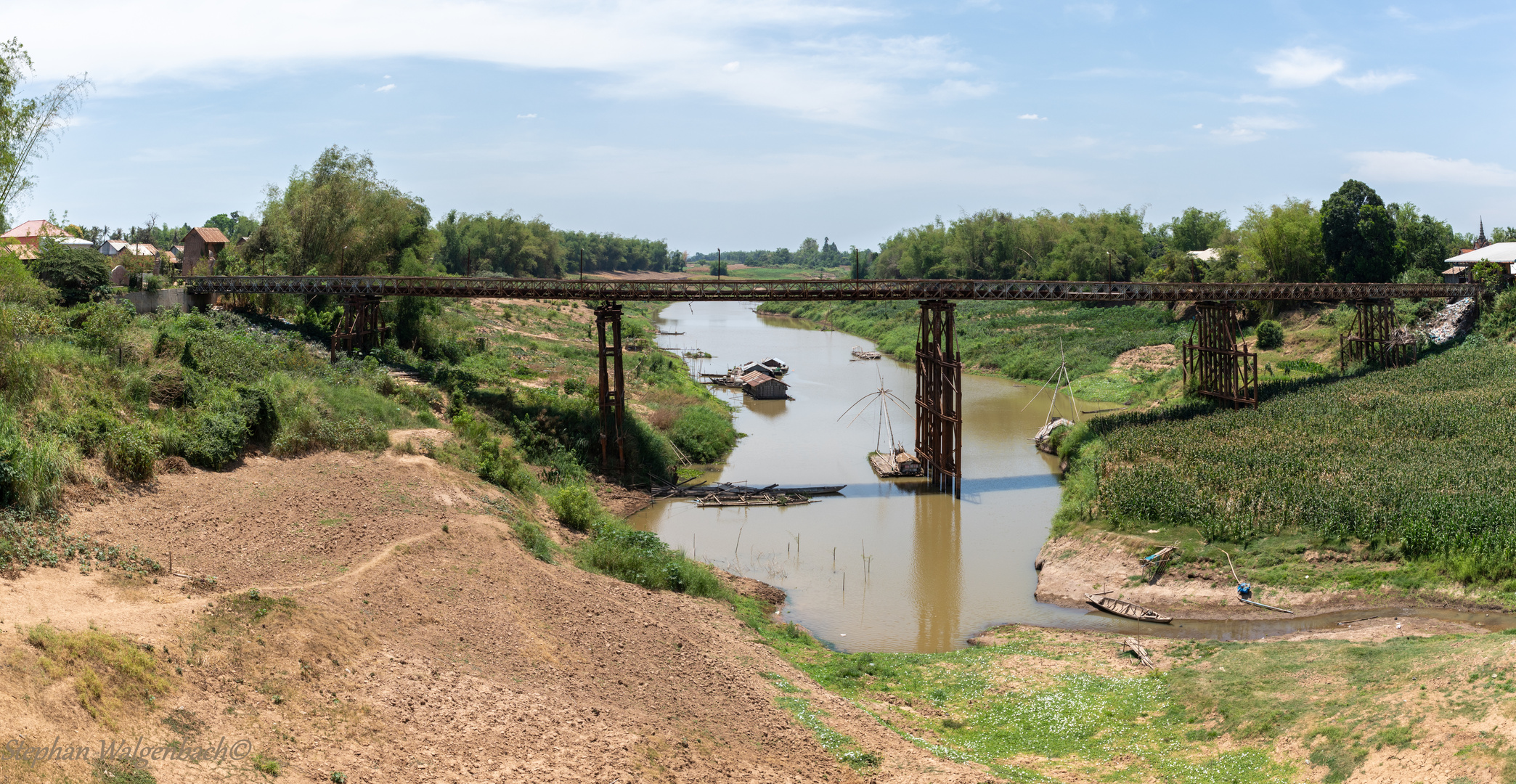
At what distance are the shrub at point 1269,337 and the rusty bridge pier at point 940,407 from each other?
27.8 m

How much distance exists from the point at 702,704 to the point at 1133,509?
62.6ft

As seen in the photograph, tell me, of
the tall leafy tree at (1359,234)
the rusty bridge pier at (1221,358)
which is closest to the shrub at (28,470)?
the rusty bridge pier at (1221,358)

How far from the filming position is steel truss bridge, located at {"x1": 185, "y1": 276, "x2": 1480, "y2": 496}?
3916 centimetres

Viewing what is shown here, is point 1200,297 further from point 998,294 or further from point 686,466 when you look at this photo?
point 686,466

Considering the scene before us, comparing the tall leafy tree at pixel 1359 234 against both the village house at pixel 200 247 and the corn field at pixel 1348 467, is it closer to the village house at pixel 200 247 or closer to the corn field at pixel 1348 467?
the corn field at pixel 1348 467

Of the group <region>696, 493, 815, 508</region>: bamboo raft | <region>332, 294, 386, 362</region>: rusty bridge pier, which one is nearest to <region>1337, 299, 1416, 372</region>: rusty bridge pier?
<region>696, 493, 815, 508</region>: bamboo raft

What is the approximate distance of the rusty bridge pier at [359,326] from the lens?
138 ft

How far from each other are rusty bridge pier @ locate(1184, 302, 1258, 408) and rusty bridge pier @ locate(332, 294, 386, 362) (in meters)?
39.6

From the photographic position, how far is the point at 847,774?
598 inches

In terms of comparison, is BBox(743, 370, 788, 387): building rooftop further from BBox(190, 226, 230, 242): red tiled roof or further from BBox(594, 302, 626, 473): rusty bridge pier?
BBox(190, 226, 230, 242): red tiled roof

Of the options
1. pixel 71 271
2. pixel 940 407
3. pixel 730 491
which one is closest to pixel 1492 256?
pixel 940 407

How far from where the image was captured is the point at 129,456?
22234mm

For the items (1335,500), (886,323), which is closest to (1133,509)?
(1335,500)

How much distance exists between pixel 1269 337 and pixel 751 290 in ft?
122
